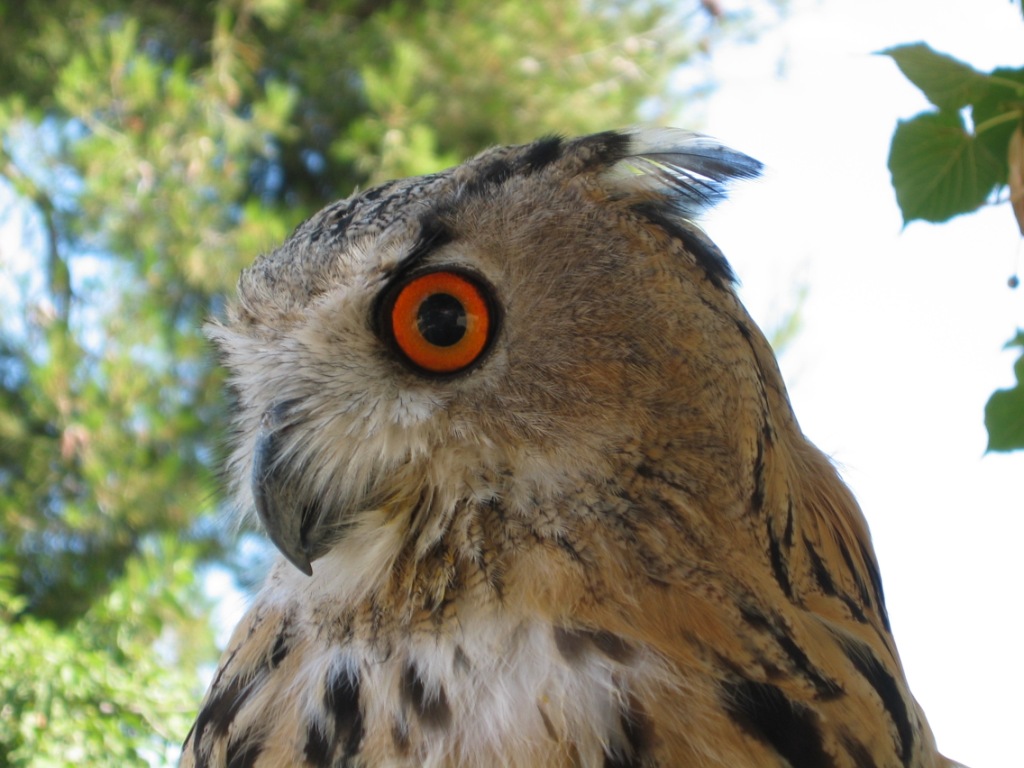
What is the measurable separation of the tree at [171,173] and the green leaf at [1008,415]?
3623 millimetres

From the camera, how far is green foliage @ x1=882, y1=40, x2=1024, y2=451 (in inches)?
42.0

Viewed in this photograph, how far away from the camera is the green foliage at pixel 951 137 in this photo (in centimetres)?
107

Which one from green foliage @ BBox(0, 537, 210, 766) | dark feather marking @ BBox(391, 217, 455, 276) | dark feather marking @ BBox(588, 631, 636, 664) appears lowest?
green foliage @ BBox(0, 537, 210, 766)

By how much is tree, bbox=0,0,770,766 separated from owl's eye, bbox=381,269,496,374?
3261mm

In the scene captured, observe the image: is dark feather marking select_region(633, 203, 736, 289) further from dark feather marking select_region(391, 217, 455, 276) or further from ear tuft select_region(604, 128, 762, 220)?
dark feather marking select_region(391, 217, 455, 276)

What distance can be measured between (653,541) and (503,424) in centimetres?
23

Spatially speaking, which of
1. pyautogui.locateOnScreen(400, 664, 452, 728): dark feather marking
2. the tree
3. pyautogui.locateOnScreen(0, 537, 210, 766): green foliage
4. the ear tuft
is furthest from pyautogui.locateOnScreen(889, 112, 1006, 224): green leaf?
the tree

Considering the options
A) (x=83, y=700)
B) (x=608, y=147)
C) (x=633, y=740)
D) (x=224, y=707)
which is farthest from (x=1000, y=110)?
(x=83, y=700)

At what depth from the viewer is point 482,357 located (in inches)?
45.4

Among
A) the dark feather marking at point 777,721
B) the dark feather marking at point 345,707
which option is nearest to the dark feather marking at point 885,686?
the dark feather marking at point 777,721

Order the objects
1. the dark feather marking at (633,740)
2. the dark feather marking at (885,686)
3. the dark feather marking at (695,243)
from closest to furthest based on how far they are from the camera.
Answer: the dark feather marking at (633,740), the dark feather marking at (885,686), the dark feather marking at (695,243)

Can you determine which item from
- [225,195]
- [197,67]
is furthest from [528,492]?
[197,67]

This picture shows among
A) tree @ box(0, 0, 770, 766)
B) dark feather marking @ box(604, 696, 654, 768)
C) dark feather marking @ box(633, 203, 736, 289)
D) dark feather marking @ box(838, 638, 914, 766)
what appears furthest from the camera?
tree @ box(0, 0, 770, 766)

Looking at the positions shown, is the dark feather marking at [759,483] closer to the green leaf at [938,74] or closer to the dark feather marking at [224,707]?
the green leaf at [938,74]
